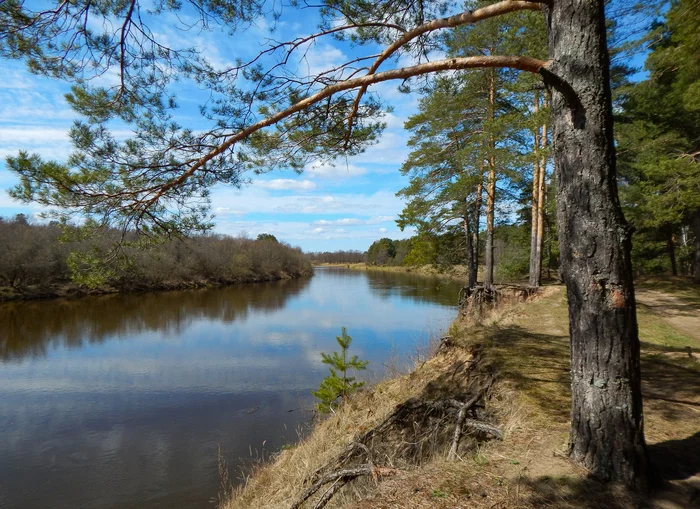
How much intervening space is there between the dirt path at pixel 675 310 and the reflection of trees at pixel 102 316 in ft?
54.1

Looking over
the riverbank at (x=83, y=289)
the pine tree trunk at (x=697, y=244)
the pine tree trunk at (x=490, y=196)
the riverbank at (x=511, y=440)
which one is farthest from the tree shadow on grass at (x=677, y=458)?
the riverbank at (x=83, y=289)

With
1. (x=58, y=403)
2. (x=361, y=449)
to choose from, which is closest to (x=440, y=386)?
(x=361, y=449)

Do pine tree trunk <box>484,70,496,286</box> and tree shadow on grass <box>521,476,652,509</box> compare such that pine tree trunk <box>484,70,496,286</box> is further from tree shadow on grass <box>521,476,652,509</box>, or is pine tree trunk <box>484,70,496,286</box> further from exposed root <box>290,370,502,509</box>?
tree shadow on grass <box>521,476,652,509</box>

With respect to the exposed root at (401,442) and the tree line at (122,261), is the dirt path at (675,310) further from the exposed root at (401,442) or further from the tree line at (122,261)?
the tree line at (122,261)

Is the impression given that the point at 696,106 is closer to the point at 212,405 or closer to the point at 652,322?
the point at 652,322

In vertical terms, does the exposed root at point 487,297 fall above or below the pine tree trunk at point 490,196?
below

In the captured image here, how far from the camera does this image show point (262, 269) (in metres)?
50.3

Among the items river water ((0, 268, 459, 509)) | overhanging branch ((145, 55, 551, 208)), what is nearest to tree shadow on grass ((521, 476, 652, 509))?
overhanging branch ((145, 55, 551, 208))

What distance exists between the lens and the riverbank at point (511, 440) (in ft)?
7.86

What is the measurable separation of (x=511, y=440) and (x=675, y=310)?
30.7ft

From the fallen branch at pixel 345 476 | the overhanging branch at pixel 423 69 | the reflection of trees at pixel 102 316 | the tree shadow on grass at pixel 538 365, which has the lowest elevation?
the reflection of trees at pixel 102 316

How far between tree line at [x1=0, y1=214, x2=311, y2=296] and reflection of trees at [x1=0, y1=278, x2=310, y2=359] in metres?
1.80

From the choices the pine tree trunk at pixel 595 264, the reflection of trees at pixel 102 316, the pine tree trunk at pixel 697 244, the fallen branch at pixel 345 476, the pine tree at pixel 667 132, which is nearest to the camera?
the pine tree trunk at pixel 595 264

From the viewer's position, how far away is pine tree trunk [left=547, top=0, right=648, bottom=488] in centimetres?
235
